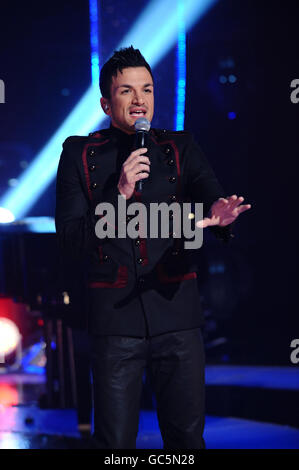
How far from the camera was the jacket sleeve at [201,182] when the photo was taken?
1.91 m

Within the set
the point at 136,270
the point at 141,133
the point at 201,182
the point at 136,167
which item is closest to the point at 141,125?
the point at 141,133

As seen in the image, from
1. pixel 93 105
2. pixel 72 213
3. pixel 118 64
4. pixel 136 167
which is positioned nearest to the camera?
pixel 136 167

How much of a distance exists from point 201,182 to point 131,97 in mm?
325

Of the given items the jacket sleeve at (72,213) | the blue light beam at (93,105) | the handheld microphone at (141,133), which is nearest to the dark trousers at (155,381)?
the jacket sleeve at (72,213)

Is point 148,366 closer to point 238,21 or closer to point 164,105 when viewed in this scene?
point 164,105

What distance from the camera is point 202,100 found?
230 inches

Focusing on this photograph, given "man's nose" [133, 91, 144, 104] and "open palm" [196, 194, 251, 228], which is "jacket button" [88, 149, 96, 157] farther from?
"open palm" [196, 194, 251, 228]

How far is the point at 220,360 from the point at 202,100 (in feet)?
7.53

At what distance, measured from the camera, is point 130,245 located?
1887 millimetres

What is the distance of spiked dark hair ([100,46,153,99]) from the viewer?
1976 millimetres

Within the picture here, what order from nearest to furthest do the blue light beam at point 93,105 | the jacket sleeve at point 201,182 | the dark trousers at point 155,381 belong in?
the dark trousers at point 155,381, the jacket sleeve at point 201,182, the blue light beam at point 93,105

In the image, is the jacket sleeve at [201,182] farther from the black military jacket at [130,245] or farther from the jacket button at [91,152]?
the jacket button at [91,152]

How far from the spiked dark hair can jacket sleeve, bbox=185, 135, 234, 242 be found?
282mm

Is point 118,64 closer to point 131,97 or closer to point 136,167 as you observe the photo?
point 131,97
